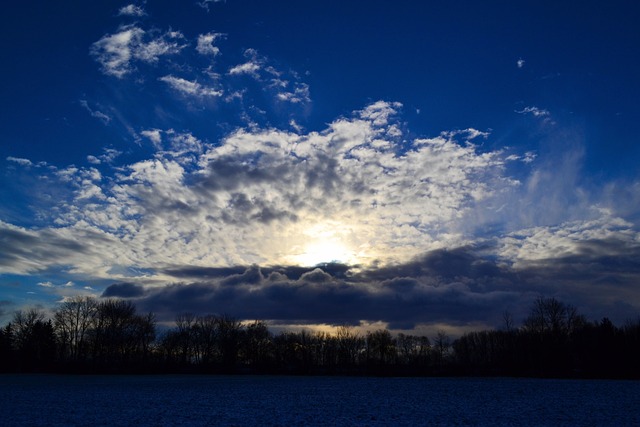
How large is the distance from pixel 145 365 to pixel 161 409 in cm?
8615

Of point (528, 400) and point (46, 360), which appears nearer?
point (528, 400)

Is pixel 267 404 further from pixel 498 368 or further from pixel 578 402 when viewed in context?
pixel 498 368

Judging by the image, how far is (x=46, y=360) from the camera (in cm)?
10194

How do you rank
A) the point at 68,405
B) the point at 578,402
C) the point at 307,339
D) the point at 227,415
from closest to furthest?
1. the point at 227,415
2. the point at 68,405
3. the point at 578,402
4. the point at 307,339

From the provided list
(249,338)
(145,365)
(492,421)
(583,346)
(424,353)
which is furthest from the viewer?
(424,353)

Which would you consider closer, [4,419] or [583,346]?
[4,419]

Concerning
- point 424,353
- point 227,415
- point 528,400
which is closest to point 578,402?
point 528,400

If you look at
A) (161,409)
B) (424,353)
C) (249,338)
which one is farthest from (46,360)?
(424,353)

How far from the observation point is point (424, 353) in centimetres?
18150

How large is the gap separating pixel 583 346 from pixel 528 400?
7496 centimetres

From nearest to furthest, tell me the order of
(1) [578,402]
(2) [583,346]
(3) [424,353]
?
1. (1) [578,402]
2. (2) [583,346]
3. (3) [424,353]

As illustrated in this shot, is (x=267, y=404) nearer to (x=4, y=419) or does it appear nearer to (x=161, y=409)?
(x=161, y=409)

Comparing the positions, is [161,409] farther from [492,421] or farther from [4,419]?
[492,421]

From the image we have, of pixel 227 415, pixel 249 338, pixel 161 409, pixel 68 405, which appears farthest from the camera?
pixel 249 338
